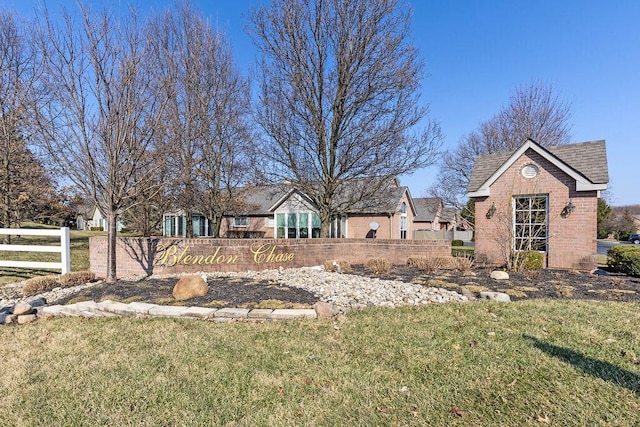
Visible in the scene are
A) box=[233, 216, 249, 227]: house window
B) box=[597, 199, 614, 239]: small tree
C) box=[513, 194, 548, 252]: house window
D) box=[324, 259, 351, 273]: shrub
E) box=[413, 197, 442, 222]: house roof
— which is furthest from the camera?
box=[413, 197, 442, 222]: house roof

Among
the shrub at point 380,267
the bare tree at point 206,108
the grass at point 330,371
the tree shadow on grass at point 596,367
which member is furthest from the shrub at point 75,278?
the tree shadow on grass at point 596,367

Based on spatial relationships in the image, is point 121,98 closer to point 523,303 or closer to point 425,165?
point 523,303

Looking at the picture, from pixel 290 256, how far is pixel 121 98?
20.6 ft

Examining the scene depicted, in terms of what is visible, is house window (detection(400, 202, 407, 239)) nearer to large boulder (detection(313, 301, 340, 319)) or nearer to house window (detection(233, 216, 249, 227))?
house window (detection(233, 216, 249, 227))

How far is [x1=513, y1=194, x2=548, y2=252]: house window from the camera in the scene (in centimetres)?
1103

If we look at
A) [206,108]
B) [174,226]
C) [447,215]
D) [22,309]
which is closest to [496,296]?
[22,309]

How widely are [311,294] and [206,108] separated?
1100 centimetres

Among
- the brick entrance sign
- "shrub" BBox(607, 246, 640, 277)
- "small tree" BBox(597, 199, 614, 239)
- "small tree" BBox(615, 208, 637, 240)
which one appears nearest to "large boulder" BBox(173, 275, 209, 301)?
the brick entrance sign

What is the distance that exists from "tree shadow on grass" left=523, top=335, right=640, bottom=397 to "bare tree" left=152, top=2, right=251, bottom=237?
12287 millimetres

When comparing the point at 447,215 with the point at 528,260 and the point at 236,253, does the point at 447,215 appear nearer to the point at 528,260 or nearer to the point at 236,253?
the point at 528,260

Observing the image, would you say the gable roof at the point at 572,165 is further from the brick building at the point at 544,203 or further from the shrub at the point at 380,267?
the shrub at the point at 380,267

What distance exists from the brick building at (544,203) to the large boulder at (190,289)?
9.12 meters

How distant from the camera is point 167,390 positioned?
2998 mm

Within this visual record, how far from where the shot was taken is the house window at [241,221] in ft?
83.4
